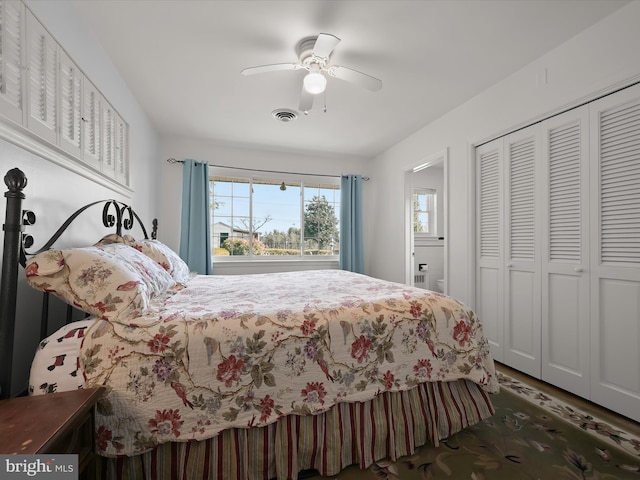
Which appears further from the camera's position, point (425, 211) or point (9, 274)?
point (425, 211)

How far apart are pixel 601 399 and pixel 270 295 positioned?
231 centimetres

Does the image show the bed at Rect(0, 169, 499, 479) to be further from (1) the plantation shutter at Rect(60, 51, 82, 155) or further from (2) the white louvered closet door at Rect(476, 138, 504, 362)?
(2) the white louvered closet door at Rect(476, 138, 504, 362)

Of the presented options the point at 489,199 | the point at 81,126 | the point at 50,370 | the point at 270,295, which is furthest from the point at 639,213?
the point at 81,126

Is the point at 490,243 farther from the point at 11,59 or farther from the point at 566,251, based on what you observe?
the point at 11,59

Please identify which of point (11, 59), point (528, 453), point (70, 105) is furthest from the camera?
point (70, 105)

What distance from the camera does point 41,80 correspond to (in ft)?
4.98

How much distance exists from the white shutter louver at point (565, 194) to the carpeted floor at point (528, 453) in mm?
1105

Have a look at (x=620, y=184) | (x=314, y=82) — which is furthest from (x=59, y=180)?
(x=620, y=184)

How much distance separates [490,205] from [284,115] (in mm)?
2343

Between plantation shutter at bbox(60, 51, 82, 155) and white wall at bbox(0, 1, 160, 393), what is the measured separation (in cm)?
9

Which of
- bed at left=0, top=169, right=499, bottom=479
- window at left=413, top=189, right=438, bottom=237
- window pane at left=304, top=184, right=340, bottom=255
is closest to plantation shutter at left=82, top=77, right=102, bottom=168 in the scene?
bed at left=0, top=169, right=499, bottom=479

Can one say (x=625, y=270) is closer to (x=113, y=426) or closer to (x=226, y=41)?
(x=113, y=426)

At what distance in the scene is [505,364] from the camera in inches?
104

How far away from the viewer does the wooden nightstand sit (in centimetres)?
73
